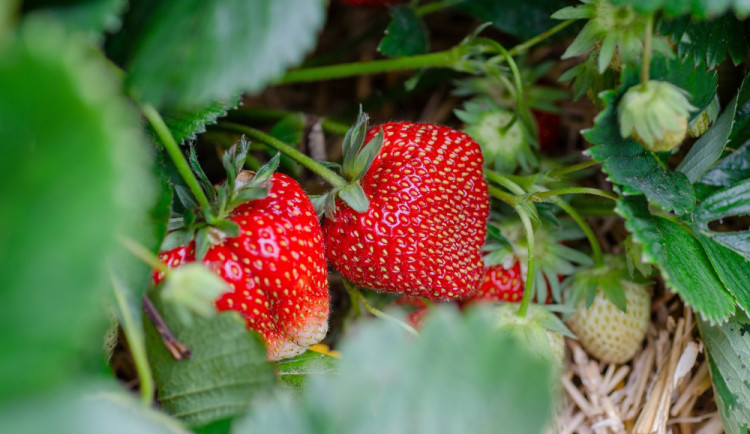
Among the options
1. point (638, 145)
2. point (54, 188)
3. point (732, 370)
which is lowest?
point (732, 370)

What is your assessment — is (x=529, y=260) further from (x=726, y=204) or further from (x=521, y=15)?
(x=521, y=15)

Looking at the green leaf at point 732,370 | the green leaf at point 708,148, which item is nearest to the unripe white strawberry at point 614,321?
→ the green leaf at point 732,370

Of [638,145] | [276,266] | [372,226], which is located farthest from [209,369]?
[638,145]

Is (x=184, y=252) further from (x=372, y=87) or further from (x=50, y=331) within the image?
(x=372, y=87)

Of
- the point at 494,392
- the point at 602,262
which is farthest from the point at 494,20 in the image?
the point at 494,392

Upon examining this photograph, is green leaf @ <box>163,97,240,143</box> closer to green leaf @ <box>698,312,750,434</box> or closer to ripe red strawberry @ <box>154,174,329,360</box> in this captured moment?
ripe red strawberry @ <box>154,174,329,360</box>

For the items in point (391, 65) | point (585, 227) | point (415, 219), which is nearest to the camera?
point (415, 219)

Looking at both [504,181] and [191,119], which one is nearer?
[191,119]
